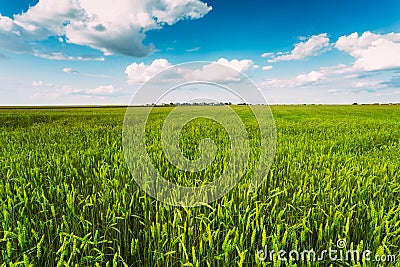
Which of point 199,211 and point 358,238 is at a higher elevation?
point 199,211

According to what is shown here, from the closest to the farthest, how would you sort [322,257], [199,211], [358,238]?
1. [322,257]
2. [358,238]
3. [199,211]

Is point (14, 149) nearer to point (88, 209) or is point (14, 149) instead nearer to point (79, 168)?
point (79, 168)

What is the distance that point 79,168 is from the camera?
12.6 ft

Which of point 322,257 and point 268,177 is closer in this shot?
point 322,257

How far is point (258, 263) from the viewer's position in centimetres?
171

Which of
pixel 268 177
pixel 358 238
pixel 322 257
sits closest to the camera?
pixel 322 257

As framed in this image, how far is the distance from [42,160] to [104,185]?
1895 millimetres

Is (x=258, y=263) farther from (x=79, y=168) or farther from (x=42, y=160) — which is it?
(x=42, y=160)

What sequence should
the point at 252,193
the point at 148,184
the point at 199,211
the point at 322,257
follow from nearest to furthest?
the point at 322,257 → the point at 199,211 → the point at 252,193 → the point at 148,184

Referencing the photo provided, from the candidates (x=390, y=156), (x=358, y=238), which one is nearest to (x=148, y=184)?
(x=358, y=238)

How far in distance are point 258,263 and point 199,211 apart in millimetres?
837

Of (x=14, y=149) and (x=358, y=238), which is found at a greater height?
(x=14, y=149)

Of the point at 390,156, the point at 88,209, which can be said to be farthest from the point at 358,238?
the point at 390,156

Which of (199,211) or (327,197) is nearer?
(199,211)
